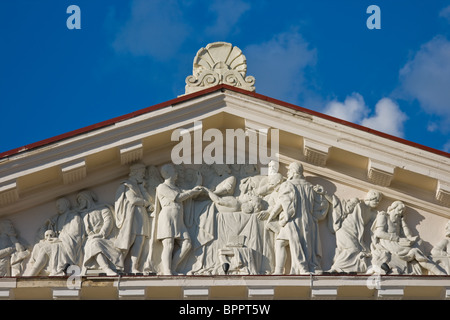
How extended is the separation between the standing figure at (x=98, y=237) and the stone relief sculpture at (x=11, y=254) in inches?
36.8

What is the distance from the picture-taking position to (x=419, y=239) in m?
19.2

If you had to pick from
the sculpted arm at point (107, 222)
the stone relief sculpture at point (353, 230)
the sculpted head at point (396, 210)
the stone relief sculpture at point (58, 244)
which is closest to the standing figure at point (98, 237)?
the sculpted arm at point (107, 222)

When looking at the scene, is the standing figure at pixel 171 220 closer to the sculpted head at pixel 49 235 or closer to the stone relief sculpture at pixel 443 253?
the sculpted head at pixel 49 235

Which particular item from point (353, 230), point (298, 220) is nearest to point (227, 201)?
point (298, 220)

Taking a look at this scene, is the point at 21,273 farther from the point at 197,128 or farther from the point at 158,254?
the point at 197,128

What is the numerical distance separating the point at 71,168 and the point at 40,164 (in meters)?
0.46

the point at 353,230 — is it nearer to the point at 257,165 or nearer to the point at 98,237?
the point at 257,165

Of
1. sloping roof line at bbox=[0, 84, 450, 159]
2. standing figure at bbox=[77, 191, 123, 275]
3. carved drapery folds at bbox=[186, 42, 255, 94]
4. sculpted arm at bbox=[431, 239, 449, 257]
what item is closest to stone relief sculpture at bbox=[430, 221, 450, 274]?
sculpted arm at bbox=[431, 239, 449, 257]

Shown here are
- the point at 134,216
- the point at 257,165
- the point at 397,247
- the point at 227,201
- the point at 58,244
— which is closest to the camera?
the point at 58,244

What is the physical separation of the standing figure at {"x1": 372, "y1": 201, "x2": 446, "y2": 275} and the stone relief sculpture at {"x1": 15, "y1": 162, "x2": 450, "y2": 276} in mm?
15

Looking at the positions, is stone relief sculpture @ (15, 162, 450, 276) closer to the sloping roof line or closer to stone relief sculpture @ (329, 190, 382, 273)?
stone relief sculpture @ (329, 190, 382, 273)

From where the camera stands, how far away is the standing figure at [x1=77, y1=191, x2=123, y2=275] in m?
18.7

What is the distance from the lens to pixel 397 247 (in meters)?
19.0

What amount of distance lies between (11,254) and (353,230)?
200 inches
